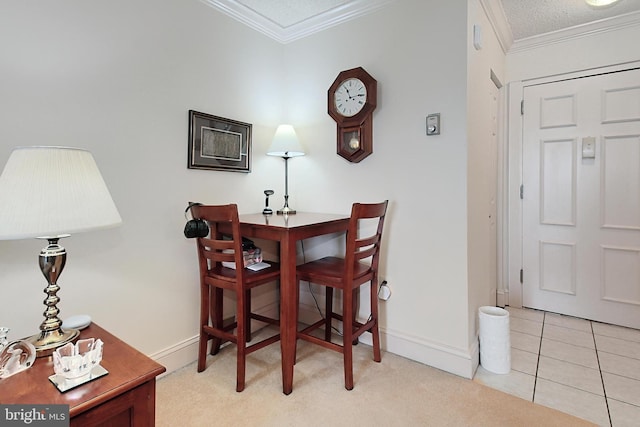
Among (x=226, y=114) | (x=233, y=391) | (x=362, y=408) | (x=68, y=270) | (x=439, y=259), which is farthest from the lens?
(x=226, y=114)

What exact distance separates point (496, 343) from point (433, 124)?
1337 mm

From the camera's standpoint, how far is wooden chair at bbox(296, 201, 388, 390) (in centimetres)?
175

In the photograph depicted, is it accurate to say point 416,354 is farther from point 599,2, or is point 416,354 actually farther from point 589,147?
point 599,2

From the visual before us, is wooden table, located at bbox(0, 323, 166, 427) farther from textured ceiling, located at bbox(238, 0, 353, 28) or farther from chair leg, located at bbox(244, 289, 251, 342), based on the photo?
textured ceiling, located at bbox(238, 0, 353, 28)

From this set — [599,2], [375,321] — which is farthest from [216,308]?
[599,2]

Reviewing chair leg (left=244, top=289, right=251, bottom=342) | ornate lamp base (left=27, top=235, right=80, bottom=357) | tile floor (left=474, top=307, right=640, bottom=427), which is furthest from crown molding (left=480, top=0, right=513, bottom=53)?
ornate lamp base (left=27, top=235, right=80, bottom=357)

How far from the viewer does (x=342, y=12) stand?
2.25 meters

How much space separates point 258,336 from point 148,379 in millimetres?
1536

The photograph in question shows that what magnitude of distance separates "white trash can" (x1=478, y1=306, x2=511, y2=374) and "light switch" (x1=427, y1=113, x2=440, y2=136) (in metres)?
1.13

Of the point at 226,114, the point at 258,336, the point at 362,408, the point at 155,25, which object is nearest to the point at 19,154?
the point at 155,25

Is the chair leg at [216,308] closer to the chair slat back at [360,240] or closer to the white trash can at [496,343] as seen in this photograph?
the chair slat back at [360,240]

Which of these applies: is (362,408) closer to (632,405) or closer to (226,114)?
(632,405)

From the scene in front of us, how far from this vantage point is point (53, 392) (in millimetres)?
826

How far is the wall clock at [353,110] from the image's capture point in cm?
212
